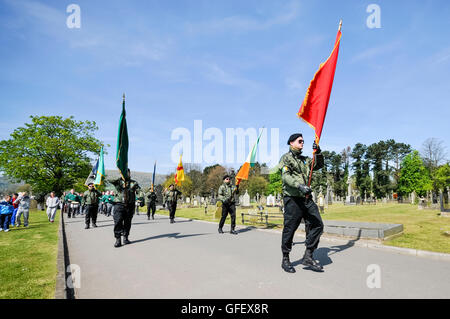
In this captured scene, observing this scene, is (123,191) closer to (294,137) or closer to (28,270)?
(28,270)

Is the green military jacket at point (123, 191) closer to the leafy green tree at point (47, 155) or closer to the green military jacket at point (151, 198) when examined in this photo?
the green military jacket at point (151, 198)

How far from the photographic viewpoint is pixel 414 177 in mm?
58719

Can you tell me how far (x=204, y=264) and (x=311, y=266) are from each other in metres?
1.94

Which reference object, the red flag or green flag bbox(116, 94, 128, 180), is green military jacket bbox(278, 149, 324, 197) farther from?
green flag bbox(116, 94, 128, 180)

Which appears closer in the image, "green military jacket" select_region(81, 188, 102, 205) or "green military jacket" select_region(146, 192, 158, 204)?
"green military jacket" select_region(81, 188, 102, 205)

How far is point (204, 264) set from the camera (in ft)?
16.6

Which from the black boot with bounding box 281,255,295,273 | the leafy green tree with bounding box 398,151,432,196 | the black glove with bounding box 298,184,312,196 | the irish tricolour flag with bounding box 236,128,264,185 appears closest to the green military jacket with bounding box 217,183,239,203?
the irish tricolour flag with bounding box 236,128,264,185

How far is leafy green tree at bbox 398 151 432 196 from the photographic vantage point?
56562 mm

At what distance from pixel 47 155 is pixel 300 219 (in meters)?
38.1

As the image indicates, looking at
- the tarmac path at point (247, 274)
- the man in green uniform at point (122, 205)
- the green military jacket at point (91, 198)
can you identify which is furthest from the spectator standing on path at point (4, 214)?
the man in green uniform at point (122, 205)

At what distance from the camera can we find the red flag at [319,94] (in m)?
5.41

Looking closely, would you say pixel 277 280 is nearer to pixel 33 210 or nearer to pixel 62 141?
pixel 33 210

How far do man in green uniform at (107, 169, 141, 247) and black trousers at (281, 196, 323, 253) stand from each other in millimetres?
4648
